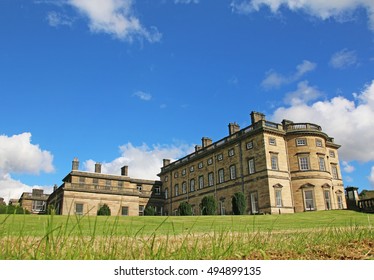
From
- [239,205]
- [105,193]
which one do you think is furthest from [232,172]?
[105,193]

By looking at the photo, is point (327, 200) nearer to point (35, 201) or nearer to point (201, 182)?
point (201, 182)

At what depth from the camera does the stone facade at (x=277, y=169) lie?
117 feet

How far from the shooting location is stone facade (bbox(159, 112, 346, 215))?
35.6m

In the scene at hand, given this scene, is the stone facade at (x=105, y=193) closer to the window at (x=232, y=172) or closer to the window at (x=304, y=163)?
the window at (x=232, y=172)

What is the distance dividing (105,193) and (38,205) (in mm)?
18682

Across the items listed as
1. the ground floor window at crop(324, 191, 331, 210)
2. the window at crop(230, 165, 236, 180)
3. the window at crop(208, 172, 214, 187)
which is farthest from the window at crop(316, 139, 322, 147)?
the window at crop(208, 172, 214, 187)

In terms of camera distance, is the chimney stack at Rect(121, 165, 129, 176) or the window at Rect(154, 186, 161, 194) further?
the window at Rect(154, 186, 161, 194)

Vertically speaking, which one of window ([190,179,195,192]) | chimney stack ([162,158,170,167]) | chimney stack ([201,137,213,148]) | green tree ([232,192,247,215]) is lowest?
green tree ([232,192,247,215])

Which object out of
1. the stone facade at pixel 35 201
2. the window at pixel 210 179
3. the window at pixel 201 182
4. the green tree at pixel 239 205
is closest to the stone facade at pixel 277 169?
the window at pixel 210 179

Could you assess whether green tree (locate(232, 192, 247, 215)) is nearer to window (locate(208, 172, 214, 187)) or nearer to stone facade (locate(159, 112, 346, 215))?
stone facade (locate(159, 112, 346, 215))

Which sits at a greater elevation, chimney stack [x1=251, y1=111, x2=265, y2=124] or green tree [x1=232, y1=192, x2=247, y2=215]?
chimney stack [x1=251, y1=111, x2=265, y2=124]

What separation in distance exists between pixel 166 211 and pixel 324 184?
1027 inches

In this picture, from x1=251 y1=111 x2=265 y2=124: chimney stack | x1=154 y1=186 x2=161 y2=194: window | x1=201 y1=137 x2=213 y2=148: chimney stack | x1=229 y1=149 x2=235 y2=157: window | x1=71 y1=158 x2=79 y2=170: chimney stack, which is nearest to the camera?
x1=251 y1=111 x2=265 y2=124: chimney stack
